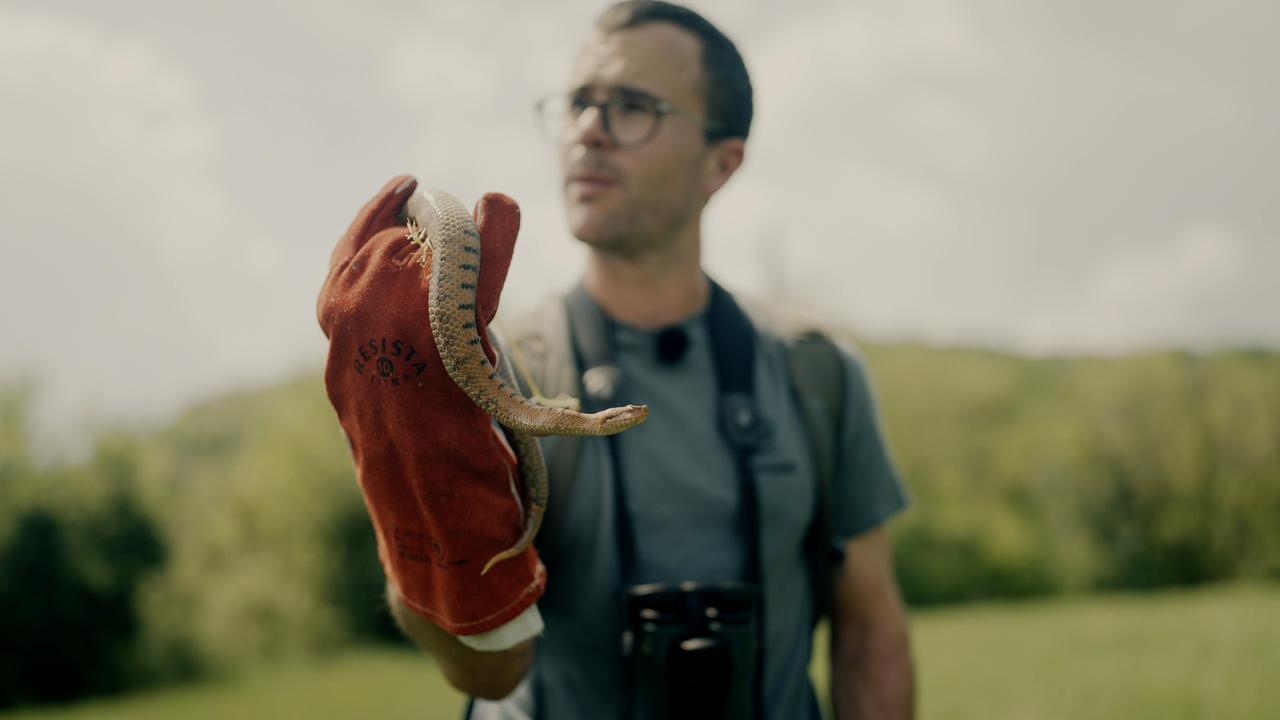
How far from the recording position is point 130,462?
61.6 ft

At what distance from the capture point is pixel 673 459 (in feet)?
10.3

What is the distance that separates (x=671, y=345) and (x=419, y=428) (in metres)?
1.44

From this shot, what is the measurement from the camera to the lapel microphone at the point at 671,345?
3.28m

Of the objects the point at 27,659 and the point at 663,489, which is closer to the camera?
the point at 663,489

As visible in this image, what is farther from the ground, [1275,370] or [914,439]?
[1275,370]

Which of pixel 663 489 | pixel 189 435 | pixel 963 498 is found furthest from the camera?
pixel 189 435

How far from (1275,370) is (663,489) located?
3064cm

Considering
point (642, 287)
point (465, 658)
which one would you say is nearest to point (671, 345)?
point (642, 287)

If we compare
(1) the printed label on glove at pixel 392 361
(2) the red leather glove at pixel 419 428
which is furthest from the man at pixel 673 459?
(1) the printed label on glove at pixel 392 361

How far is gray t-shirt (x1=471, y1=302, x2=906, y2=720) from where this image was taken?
2971 millimetres

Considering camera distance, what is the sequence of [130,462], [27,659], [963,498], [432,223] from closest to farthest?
[432,223]
[27,659]
[130,462]
[963,498]

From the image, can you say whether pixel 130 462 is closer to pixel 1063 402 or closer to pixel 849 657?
pixel 849 657

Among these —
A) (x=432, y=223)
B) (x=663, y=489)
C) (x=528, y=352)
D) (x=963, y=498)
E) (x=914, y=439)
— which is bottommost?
(x=963, y=498)

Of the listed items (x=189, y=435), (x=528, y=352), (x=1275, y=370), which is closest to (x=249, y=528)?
(x=189, y=435)
